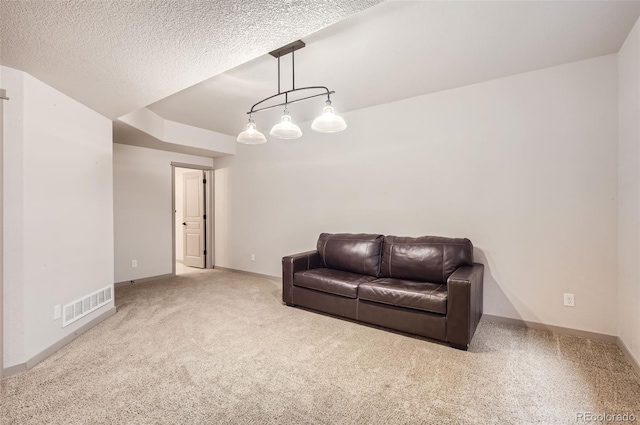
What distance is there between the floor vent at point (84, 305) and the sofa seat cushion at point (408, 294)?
109 inches

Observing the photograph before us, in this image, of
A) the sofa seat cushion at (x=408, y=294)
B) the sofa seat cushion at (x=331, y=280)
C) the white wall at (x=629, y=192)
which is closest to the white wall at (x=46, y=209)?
the sofa seat cushion at (x=331, y=280)

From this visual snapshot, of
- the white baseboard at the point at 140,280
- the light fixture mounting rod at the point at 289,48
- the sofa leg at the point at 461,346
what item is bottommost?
the sofa leg at the point at 461,346

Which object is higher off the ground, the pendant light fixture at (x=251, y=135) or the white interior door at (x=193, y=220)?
the pendant light fixture at (x=251, y=135)

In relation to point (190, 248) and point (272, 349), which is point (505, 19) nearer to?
point (272, 349)

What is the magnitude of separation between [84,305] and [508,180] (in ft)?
14.8

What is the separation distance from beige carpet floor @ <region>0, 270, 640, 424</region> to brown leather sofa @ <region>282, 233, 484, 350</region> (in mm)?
186

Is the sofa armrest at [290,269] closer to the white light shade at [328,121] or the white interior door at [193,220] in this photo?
the white light shade at [328,121]

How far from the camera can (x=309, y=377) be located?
214cm

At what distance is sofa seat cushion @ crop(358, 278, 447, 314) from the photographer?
267cm

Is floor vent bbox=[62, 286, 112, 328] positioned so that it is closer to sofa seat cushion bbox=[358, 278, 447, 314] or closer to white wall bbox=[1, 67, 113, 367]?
white wall bbox=[1, 67, 113, 367]

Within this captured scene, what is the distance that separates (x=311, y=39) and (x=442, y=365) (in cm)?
278

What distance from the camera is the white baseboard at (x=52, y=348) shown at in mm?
2197

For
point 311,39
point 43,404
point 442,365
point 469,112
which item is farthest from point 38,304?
point 469,112

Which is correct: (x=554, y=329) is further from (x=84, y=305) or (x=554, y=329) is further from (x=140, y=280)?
(x=140, y=280)
